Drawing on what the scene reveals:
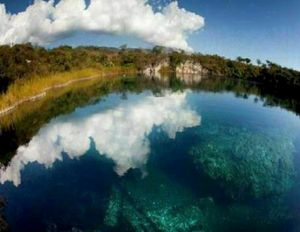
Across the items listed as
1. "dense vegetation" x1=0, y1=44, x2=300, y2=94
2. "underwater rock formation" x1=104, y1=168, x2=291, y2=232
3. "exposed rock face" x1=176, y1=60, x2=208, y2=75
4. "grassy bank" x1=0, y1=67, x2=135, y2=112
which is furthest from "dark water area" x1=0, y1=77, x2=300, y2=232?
"exposed rock face" x1=176, y1=60, x2=208, y2=75

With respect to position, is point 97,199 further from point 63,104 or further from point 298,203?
point 63,104

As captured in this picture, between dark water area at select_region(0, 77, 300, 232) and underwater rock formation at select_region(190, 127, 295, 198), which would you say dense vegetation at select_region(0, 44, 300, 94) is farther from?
underwater rock formation at select_region(190, 127, 295, 198)

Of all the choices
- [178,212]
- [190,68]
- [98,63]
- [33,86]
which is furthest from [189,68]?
[178,212]

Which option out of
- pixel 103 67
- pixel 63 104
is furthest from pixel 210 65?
pixel 63 104

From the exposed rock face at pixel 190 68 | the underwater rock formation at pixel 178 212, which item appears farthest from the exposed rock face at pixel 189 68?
the underwater rock formation at pixel 178 212

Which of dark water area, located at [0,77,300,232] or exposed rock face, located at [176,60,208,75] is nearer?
dark water area, located at [0,77,300,232]

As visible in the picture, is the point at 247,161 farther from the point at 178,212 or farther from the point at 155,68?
the point at 155,68
